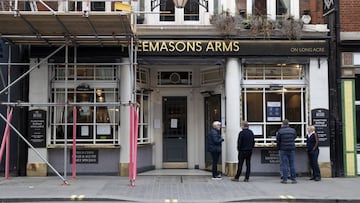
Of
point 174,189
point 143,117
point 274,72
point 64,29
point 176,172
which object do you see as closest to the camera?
point 174,189

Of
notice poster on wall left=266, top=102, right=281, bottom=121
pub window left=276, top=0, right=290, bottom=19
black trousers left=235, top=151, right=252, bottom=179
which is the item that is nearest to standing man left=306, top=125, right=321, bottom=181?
notice poster on wall left=266, top=102, right=281, bottom=121

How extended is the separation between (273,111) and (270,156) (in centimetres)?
145

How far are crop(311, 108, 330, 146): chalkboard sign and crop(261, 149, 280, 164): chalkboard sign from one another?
1.43 m

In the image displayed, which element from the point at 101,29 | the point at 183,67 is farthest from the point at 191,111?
the point at 101,29

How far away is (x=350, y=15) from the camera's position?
16266 mm

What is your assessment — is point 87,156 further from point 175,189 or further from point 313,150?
point 313,150

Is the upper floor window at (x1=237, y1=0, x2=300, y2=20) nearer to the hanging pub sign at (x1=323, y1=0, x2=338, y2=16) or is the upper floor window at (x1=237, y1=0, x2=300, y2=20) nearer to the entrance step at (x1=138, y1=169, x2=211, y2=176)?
the hanging pub sign at (x1=323, y1=0, x2=338, y2=16)

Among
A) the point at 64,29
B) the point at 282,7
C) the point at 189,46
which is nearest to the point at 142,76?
the point at 189,46

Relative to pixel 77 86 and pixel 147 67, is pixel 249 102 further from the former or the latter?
pixel 77 86

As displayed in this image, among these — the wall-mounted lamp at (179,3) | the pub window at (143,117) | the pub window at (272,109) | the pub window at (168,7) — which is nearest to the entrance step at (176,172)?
the pub window at (143,117)

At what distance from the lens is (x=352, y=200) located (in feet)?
38.5

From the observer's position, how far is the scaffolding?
1245cm

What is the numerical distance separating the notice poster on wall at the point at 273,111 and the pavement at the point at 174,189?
6.17 feet

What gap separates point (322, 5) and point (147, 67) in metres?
6.12
